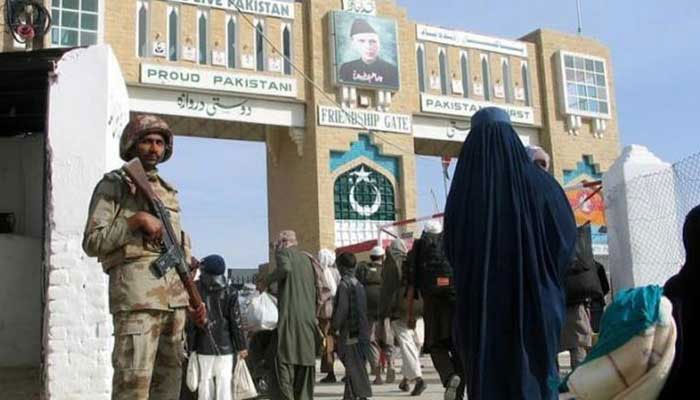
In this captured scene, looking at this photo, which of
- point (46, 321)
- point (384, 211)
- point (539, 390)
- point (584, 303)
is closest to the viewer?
point (539, 390)

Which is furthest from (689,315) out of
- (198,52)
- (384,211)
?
(384,211)

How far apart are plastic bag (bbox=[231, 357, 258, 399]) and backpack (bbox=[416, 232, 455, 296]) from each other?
1523mm

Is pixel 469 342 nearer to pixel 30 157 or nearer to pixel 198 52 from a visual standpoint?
pixel 30 157

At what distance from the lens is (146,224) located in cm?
311

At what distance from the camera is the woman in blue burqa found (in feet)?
8.87

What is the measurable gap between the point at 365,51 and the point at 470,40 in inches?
131

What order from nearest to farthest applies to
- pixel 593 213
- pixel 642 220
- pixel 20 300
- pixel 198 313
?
pixel 198 313 < pixel 642 220 < pixel 20 300 < pixel 593 213

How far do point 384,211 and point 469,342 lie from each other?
50.6 feet

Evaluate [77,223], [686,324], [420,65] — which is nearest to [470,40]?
[420,65]

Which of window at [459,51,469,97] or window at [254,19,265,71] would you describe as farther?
window at [459,51,469,97]

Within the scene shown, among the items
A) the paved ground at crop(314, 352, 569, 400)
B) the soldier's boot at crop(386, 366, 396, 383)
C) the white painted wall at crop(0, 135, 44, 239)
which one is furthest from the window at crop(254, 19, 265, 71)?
the soldier's boot at crop(386, 366, 396, 383)

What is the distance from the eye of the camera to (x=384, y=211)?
18.2 metres

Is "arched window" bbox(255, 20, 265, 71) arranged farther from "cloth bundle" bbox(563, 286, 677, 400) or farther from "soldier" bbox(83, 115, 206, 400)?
"cloth bundle" bbox(563, 286, 677, 400)
